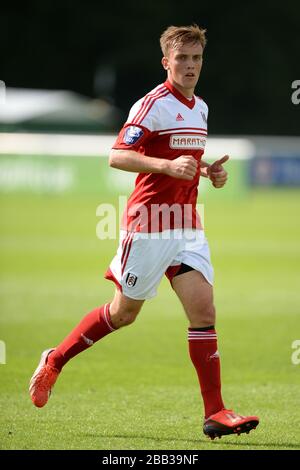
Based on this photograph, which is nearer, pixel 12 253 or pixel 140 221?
pixel 140 221

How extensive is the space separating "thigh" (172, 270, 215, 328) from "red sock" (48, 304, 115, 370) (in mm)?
567

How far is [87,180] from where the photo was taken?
31406 millimetres

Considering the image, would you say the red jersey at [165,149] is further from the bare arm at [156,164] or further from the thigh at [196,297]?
the thigh at [196,297]

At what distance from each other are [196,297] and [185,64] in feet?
4.80

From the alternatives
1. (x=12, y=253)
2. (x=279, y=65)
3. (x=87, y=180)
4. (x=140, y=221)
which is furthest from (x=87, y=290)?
(x=279, y=65)

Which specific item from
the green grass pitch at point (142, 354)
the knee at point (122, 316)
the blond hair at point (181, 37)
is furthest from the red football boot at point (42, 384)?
the blond hair at point (181, 37)

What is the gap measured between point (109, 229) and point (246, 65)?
36657mm

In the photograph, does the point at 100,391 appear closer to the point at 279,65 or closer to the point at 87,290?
the point at 87,290

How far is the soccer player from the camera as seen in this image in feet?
22.1

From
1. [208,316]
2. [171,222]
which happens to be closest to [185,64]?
[171,222]

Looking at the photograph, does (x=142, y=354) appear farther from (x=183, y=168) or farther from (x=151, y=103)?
(x=183, y=168)

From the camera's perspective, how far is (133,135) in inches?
263

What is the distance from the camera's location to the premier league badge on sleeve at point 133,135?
6.66 m

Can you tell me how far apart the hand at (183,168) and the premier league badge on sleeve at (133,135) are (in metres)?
0.34
